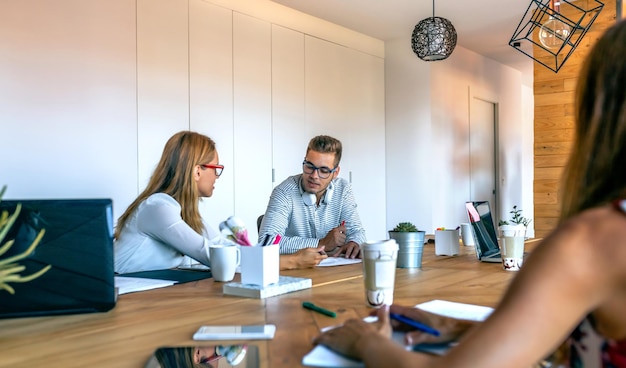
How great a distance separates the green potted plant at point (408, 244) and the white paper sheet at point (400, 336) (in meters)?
0.59

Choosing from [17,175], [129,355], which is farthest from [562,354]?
[17,175]

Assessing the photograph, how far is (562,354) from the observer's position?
0.80 m

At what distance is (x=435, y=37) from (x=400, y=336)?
3.32m

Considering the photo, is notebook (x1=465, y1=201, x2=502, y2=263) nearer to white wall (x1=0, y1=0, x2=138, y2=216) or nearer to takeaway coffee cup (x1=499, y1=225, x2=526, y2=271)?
takeaway coffee cup (x1=499, y1=225, x2=526, y2=271)

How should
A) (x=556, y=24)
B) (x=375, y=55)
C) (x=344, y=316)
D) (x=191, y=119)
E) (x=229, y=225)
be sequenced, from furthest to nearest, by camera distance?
(x=375, y=55) → (x=191, y=119) → (x=556, y=24) → (x=229, y=225) → (x=344, y=316)

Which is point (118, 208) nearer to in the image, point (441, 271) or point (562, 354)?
point (441, 271)

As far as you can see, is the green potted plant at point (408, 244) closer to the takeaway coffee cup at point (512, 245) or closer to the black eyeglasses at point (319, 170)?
the takeaway coffee cup at point (512, 245)

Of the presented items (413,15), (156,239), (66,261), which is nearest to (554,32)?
(156,239)

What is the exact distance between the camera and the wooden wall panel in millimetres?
4352

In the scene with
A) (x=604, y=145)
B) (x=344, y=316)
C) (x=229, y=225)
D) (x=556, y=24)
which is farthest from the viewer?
(x=556, y=24)

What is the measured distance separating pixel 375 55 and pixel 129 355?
5230mm

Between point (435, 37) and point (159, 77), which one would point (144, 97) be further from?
point (435, 37)

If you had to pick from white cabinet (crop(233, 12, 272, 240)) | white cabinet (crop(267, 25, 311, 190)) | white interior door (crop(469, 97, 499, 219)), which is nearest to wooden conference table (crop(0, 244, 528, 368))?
white cabinet (crop(233, 12, 272, 240))

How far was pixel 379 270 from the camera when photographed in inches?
44.8
